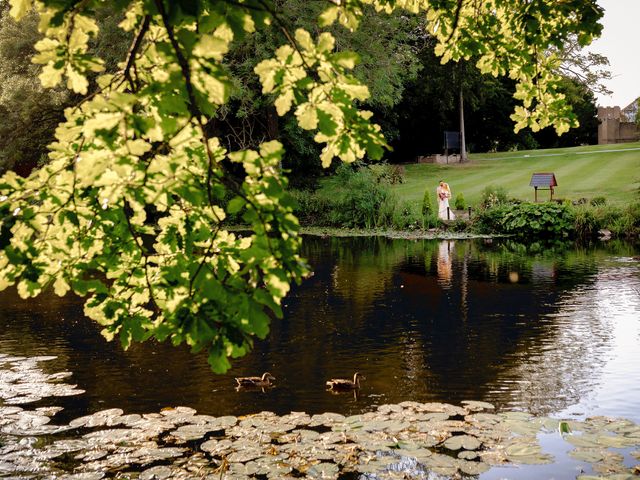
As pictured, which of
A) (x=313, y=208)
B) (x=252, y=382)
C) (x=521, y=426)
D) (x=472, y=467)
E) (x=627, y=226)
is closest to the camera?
(x=472, y=467)

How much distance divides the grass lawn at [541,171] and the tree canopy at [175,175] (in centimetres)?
3155

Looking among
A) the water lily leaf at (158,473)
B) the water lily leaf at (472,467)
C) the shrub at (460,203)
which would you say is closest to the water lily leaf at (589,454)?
the water lily leaf at (472,467)

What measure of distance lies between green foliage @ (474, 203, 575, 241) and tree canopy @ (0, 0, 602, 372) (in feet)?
91.9

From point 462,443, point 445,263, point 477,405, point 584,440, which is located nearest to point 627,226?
point 445,263

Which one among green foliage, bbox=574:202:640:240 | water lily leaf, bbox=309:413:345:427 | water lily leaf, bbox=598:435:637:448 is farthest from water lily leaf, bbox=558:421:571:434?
green foliage, bbox=574:202:640:240

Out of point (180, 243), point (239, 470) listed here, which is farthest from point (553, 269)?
point (180, 243)

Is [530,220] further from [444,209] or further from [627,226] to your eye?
[444,209]

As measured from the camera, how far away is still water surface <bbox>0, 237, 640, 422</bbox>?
11.1m

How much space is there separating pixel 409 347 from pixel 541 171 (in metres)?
33.8

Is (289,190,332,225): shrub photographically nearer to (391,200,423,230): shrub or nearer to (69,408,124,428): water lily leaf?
(391,200,423,230): shrub

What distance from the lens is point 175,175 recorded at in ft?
15.1

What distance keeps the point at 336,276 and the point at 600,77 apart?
121 ft

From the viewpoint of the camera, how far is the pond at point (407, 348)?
11.1m

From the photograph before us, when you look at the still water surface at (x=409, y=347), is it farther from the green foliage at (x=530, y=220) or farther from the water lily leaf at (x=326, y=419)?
the green foliage at (x=530, y=220)
